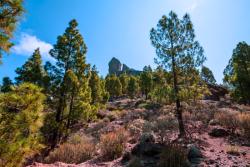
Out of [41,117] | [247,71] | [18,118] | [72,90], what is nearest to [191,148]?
[41,117]

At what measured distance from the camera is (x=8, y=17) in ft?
18.3

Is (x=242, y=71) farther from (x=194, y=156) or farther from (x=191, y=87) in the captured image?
(x=194, y=156)

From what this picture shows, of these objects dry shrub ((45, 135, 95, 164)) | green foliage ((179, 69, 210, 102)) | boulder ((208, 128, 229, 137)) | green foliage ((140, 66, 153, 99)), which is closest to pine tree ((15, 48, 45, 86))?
dry shrub ((45, 135, 95, 164))

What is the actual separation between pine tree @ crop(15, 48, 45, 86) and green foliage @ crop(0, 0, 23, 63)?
56.5 ft

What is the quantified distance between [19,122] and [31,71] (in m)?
19.7

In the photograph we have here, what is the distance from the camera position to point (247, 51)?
26719mm

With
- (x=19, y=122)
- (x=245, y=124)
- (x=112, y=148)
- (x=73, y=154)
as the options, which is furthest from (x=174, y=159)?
(x=245, y=124)

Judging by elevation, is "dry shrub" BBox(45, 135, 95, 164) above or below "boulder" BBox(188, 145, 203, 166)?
below

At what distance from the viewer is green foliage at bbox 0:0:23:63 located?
5.48 meters

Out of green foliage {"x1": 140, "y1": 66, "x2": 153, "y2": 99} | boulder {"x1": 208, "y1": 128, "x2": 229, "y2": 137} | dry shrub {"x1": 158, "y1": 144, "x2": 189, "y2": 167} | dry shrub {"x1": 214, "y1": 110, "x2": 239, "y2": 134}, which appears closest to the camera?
dry shrub {"x1": 158, "y1": 144, "x2": 189, "y2": 167}

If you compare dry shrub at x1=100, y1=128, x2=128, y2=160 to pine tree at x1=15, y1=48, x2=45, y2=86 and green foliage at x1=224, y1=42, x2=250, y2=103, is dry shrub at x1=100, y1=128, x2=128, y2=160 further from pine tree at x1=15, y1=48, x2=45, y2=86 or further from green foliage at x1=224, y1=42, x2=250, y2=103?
green foliage at x1=224, y1=42, x2=250, y2=103

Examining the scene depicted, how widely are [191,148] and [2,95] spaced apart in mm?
7346

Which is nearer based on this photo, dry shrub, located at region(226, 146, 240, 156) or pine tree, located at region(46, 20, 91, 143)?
dry shrub, located at region(226, 146, 240, 156)

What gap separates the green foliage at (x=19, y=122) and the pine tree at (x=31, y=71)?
17.6 m
